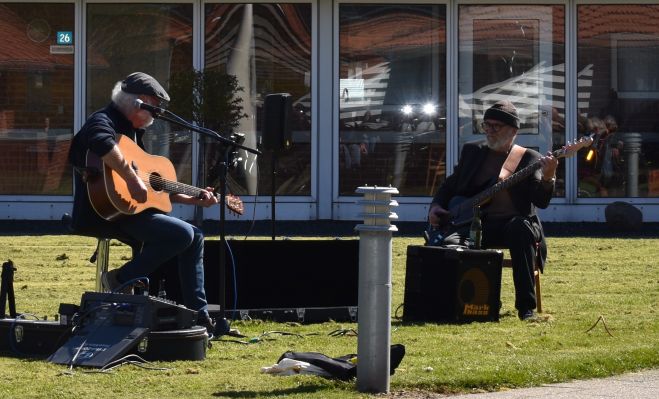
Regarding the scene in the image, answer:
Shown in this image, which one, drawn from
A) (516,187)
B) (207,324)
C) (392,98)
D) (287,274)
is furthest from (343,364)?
(392,98)

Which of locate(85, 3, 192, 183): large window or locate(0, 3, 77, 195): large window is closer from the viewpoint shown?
locate(0, 3, 77, 195): large window

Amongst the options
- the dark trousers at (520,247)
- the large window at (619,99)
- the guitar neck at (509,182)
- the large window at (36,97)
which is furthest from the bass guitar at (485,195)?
the large window at (36,97)

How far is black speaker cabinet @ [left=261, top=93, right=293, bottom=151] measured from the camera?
43.8 ft

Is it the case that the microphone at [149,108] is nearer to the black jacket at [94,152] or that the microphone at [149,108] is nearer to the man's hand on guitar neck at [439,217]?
the black jacket at [94,152]

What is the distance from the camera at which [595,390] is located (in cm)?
755

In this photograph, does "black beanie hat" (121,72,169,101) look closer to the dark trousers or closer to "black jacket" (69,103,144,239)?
"black jacket" (69,103,144,239)

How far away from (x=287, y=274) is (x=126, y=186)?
2.09 meters

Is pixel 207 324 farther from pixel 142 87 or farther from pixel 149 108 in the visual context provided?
pixel 142 87

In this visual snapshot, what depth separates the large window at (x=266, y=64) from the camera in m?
21.3


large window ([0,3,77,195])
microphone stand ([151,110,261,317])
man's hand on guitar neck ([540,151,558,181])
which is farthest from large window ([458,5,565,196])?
microphone stand ([151,110,261,317])

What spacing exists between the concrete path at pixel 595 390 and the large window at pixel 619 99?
13742 millimetres

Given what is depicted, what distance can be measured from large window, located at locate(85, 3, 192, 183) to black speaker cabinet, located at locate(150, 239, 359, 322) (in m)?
10.9

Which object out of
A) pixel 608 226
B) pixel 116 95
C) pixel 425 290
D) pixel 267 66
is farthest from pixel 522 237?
pixel 267 66

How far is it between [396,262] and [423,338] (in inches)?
218
